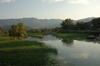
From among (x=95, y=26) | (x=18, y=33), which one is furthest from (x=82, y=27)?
(x=18, y=33)

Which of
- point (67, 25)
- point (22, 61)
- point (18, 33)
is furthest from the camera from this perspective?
point (67, 25)

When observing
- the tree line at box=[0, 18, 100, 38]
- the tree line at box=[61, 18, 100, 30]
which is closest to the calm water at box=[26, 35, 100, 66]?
the tree line at box=[0, 18, 100, 38]

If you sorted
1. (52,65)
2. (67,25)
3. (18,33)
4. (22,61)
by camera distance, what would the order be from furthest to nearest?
(67,25), (18,33), (22,61), (52,65)

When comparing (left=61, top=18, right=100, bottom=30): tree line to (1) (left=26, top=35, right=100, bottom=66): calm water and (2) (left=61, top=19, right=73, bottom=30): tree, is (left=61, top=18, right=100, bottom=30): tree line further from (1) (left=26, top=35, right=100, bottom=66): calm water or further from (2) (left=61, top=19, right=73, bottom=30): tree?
(1) (left=26, top=35, right=100, bottom=66): calm water

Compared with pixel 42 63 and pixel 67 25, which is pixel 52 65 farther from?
pixel 67 25

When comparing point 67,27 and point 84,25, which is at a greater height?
point 84,25

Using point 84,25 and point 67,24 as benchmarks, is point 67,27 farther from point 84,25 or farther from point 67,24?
point 84,25

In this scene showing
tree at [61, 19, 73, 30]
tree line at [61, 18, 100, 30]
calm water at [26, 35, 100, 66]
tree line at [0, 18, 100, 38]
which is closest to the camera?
calm water at [26, 35, 100, 66]

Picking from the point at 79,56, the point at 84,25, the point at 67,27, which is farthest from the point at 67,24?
the point at 79,56

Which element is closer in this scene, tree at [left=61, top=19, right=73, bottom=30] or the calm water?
the calm water

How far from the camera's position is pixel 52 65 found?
111 feet

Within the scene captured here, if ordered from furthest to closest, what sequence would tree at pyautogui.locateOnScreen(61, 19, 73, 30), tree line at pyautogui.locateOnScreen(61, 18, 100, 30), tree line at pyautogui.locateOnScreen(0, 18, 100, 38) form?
tree at pyautogui.locateOnScreen(61, 19, 73, 30), tree line at pyautogui.locateOnScreen(61, 18, 100, 30), tree line at pyautogui.locateOnScreen(0, 18, 100, 38)

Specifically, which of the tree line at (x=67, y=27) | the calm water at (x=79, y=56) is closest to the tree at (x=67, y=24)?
the tree line at (x=67, y=27)

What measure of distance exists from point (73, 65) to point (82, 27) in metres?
115
